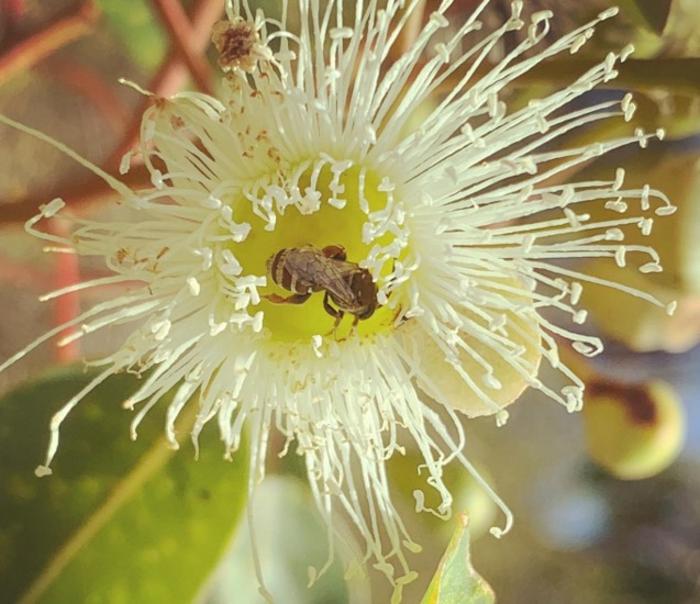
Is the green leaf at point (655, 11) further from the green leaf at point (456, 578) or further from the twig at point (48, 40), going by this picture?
the twig at point (48, 40)

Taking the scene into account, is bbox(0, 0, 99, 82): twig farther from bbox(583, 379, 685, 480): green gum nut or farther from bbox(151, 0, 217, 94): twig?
bbox(583, 379, 685, 480): green gum nut

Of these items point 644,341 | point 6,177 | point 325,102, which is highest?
point 6,177

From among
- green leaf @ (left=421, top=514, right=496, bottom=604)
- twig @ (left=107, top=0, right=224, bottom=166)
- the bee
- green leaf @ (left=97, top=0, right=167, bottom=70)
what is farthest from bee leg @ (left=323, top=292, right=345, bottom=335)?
green leaf @ (left=97, top=0, right=167, bottom=70)

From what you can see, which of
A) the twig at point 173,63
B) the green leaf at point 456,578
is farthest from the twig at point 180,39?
the green leaf at point 456,578

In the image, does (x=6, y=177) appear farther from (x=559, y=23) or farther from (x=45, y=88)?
(x=559, y=23)

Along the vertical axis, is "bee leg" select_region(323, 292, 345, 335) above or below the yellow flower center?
below

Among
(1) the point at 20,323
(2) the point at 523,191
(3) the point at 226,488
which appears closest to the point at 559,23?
(2) the point at 523,191
